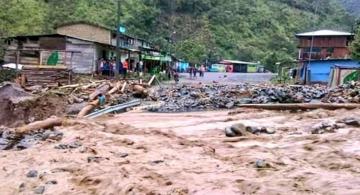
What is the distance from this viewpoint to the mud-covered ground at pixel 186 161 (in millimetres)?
7812

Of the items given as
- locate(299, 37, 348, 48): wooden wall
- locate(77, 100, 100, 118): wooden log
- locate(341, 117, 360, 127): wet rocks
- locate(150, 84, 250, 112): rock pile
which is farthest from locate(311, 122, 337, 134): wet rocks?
locate(299, 37, 348, 48): wooden wall

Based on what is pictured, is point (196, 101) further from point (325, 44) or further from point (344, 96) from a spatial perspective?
point (325, 44)

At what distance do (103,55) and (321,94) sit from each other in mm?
22723

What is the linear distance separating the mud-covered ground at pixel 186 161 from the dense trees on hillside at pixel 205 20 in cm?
3799

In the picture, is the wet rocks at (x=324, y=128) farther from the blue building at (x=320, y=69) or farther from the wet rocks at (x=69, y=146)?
the blue building at (x=320, y=69)

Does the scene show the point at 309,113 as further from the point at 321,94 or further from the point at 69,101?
the point at 69,101

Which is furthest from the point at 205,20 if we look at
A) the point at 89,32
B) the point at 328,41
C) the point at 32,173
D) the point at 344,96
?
the point at 32,173

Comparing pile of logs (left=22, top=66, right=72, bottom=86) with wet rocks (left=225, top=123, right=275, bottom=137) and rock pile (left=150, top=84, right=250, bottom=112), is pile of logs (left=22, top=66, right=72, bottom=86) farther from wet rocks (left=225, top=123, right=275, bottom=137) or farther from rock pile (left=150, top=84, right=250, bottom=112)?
wet rocks (left=225, top=123, right=275, bottom=137)

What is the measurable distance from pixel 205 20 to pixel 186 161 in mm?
78529

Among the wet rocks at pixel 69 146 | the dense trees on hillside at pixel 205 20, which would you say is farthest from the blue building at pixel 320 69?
the wet rocks at pixel 69 146

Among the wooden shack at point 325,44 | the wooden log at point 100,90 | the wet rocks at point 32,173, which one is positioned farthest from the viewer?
the wooden shack at point 325,44

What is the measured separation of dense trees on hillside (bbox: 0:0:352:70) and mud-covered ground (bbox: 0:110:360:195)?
3799 centimetres

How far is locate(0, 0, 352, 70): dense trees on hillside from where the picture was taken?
185 feet

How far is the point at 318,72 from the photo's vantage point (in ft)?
137
